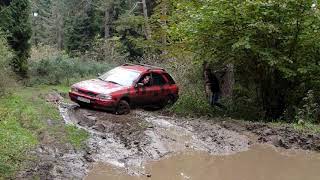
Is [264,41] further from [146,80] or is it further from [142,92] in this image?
[142,92]

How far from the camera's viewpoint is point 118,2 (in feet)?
143

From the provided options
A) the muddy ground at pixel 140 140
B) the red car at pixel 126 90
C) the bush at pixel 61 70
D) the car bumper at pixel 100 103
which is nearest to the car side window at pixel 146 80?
the red car at pixel 126 90

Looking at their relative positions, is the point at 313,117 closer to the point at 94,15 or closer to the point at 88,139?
the point at 88,139

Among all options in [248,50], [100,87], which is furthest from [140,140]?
[248,50]

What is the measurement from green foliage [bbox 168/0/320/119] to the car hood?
9.36ft

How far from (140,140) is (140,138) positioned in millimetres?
198

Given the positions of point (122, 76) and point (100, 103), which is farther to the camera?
point (122, 76)

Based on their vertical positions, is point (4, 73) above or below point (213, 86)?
above

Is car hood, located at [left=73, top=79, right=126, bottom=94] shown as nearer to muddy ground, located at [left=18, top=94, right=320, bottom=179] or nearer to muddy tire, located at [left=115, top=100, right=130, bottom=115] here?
muddy tire, located at [left=115, top=100, right=130, bottom=115]

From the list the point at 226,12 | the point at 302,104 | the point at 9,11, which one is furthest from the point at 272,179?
the point at 9,11

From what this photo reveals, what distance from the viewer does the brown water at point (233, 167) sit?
9.78 m

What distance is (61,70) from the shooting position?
26.1m

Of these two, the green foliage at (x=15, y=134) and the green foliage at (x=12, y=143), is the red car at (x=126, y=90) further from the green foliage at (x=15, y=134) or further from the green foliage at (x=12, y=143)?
the green foliage at (x=12, y=143)

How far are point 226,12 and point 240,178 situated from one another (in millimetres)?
6787
